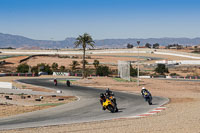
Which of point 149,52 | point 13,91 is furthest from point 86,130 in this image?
point 149,52

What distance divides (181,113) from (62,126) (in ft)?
27.9

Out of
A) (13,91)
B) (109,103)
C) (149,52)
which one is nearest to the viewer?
(109,103)

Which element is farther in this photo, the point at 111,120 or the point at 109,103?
the point at 109,103

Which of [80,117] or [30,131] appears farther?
[80,117]

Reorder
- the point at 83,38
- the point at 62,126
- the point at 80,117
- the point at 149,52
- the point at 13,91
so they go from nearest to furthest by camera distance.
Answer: the point at 62,126 < the point at 80,117 < the point at 13,91 < the point at 83,38 < the point at 149,52

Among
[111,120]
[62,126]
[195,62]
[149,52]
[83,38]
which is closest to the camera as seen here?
[62,126]

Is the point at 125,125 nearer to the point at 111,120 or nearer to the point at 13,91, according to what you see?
the point at 111,120

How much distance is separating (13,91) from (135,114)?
21.5 metres

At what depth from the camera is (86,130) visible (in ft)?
55.9

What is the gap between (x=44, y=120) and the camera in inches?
800

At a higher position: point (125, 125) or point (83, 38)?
point (83, 38)

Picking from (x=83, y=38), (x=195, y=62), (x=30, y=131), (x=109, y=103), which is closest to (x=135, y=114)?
(x=109, y=103)

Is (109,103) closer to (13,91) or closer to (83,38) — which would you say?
(13,91)

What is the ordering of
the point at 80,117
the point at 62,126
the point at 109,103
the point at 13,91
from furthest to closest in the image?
1. the point at 13,91
2. the point at 109,103
3. the point at 80,117
4. the point at 62,126
